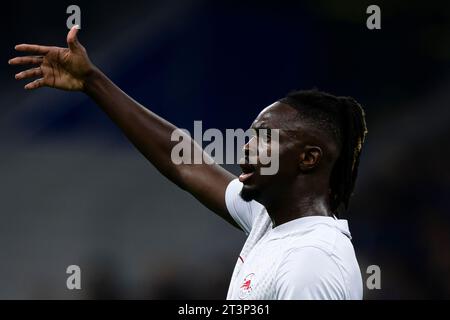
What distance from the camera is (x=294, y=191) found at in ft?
8.34

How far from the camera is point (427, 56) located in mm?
5809

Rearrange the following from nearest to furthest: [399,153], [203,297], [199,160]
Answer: [199,160] < [203,297] < [399,153]

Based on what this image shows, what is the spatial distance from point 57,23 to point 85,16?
0.73 ft

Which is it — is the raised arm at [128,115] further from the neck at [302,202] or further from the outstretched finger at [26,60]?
the neck at [302,202]

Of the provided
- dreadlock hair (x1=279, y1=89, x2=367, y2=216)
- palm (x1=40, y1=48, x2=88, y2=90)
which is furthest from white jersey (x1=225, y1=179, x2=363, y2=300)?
palm (x1=40, y1=48, x2=88, y2=90)

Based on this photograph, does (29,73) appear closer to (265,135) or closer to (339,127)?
(265,135)

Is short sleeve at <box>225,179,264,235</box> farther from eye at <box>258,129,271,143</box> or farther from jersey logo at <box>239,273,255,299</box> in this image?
jersey logo at <box>239,273,255,299</box>

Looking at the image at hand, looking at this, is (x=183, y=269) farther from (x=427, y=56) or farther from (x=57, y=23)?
(x=427, y=56)

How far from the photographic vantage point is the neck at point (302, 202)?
2.52 m

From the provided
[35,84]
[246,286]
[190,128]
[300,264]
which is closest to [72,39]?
[35,84]

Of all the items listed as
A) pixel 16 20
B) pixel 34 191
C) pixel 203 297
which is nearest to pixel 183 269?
pixel 203 297

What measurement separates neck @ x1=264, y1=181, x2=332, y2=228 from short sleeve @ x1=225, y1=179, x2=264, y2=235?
0.33m

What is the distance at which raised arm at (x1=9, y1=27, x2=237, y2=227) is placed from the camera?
9.52 ft

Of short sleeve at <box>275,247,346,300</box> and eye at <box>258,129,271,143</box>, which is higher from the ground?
eye at <box>258,129,271,143</box>
